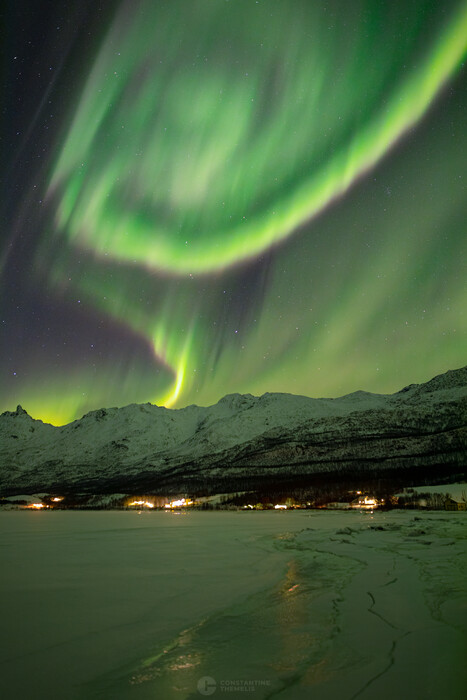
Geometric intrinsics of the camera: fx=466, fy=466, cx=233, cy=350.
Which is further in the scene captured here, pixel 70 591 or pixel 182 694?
pixel 70 591

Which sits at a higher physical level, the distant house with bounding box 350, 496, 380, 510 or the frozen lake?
the frozen lake

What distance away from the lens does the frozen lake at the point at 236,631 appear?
7.94m

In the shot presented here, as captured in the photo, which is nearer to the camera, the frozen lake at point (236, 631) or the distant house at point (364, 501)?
the frozen lake at point (236, 631)

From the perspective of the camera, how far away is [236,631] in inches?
443

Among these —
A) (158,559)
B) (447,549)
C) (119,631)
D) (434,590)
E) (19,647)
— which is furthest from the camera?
(447,549)

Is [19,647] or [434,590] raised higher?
[19,647]

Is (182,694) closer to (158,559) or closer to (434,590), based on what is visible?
(434,590)

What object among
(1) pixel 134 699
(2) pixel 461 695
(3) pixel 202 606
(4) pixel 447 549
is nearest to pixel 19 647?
(1) pixel 134 699

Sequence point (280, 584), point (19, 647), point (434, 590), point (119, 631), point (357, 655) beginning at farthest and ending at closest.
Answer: point (280, 584) < point (434, 590) < point (119, 631) < point (19, 647) < point (357, 655)

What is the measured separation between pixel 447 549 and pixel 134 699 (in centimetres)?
2544

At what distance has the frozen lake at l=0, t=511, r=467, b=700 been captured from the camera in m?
7.94

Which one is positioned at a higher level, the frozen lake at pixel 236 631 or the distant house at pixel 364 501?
the frozen lake at pixel 236 631

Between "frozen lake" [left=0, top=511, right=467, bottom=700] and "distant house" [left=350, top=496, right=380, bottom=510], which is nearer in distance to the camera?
"frozen lake" [left=0, top=511, right=467, bottom=700]

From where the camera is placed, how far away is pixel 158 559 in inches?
992
